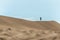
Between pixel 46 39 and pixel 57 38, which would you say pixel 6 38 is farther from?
pixel 57 38

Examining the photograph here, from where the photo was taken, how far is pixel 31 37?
3832 mm

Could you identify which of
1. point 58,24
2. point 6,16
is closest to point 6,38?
point 6,16

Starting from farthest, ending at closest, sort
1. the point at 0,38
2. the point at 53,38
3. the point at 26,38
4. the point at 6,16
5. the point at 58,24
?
the point at 58,24, the point at 6,16, the point at 53,38, the point at 26,38, the point at 0,38

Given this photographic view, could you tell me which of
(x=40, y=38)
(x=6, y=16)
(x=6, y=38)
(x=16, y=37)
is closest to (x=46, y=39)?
(x=40, y=38)

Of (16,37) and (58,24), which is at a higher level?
(16,37)

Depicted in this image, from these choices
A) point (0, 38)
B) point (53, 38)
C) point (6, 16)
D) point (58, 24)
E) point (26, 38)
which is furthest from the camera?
point (58, 24)

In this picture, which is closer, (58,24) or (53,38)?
(53,38)

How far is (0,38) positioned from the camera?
11.4ft

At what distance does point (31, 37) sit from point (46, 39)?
35cm

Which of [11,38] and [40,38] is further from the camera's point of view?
[40,38]

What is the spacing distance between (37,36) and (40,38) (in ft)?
0.65

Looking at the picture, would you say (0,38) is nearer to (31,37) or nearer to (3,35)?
(3,35)

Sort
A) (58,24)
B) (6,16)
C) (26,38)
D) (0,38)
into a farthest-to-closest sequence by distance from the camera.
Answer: (58,24) < (6,16) < (26,38) < (0,38)

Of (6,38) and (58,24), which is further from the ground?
(6,38)
